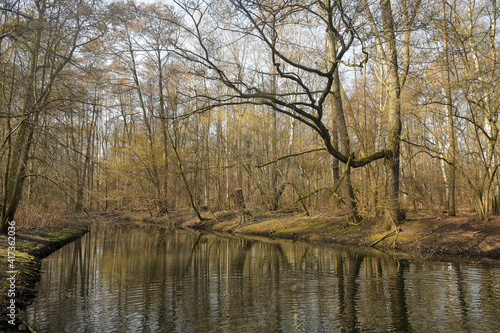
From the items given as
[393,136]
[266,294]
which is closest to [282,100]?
[393,136]

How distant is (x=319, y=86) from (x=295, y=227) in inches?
374

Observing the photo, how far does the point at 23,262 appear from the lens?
881 cm

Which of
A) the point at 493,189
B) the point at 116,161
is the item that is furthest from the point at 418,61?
the point at 116,161

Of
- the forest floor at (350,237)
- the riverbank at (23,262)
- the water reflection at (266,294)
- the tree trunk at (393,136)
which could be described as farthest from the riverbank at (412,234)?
the riverbank at (23,262)

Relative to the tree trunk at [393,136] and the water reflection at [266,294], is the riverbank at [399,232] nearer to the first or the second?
the tree trunk at [393,136]

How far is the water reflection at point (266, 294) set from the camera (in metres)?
5.68

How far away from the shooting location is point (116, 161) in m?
30.4

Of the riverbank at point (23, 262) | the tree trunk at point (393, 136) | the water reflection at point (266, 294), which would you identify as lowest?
the water reflection at point (266, 294)

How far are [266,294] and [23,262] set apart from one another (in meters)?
5.83

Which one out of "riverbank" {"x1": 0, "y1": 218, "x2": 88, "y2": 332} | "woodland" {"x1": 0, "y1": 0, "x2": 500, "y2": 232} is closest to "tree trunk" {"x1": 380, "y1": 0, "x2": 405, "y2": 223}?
"woodland" {"x1": 0, "y1": 0, "x2": 500, "y2": 232}

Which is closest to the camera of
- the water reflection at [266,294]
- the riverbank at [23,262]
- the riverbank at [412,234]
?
the water reflection at [266,294]

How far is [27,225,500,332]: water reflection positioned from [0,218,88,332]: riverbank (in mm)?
275

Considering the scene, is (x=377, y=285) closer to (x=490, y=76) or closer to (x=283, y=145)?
(x=490, y=76)

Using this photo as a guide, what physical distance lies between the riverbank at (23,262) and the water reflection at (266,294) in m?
0.28
